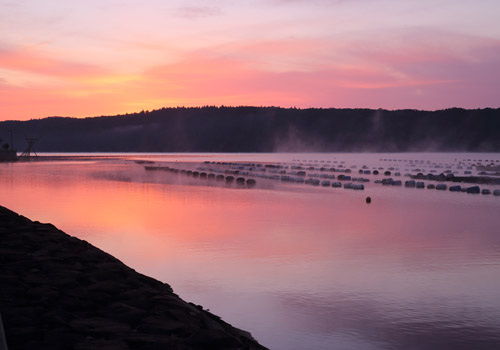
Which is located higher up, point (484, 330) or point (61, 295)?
point (61, 295)

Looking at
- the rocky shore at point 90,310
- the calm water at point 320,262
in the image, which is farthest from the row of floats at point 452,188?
the rocky shore at point 90,310

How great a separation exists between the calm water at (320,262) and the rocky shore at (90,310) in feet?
7.26

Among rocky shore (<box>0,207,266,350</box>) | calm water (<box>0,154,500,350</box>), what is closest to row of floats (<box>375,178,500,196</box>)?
calm water (<box>0,154,500,350</box>)

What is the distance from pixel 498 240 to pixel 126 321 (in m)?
18.3

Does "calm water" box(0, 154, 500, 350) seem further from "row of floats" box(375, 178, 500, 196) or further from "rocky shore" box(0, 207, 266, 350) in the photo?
"row of floats" box(375, 178, 500, 196)

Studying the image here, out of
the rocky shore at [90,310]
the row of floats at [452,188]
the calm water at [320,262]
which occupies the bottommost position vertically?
the calm water at [320,262]

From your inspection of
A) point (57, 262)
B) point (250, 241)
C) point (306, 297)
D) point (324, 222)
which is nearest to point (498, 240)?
point (324, 222)

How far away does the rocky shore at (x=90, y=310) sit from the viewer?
7141 mm

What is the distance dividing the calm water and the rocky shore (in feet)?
7.26

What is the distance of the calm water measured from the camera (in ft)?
36.2

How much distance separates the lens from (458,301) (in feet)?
42.3

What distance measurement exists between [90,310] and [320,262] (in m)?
9.79

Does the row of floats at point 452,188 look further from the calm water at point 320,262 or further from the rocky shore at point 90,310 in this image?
the rocky shore at point 90,310

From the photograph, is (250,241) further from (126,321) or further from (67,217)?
(126,321)
